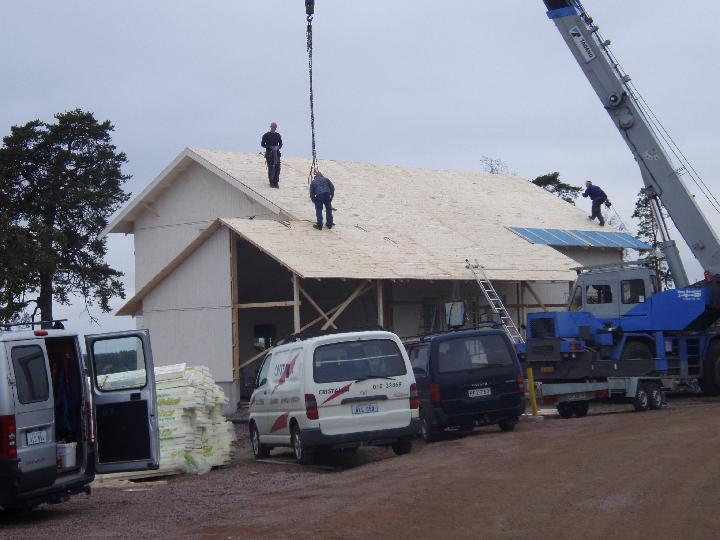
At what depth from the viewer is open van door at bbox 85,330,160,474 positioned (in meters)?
12.9

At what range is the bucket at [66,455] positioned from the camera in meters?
12.2

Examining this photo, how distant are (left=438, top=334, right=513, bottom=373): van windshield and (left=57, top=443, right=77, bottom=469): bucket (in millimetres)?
7234

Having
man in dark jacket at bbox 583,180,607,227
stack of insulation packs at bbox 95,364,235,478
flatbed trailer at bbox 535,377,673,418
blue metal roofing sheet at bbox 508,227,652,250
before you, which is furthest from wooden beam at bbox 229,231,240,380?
man in dark jacket at bbox 583,180,607,227

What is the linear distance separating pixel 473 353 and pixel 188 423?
4820mm

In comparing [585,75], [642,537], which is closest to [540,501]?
[642,537]

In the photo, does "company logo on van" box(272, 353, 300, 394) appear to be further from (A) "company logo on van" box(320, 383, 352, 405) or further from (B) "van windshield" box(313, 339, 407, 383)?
(A) "company logo on van" box(320, 383, 352, 405)

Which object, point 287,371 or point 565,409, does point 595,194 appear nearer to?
point 565,409

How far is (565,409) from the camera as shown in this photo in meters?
21.6

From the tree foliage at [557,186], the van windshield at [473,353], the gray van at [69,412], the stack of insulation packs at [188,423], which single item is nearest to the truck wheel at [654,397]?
the van windshield at [473,353]

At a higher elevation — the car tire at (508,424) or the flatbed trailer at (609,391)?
the flatbed trailer at (609,391)

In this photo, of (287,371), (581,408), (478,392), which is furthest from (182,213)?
(287,371)

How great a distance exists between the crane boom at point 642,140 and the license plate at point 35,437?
16.1m

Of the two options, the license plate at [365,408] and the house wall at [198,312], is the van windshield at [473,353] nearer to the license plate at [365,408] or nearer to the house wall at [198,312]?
the license plate at [365,408]

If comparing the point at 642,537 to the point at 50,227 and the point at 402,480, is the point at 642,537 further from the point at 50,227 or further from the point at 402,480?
the point at 50,227
